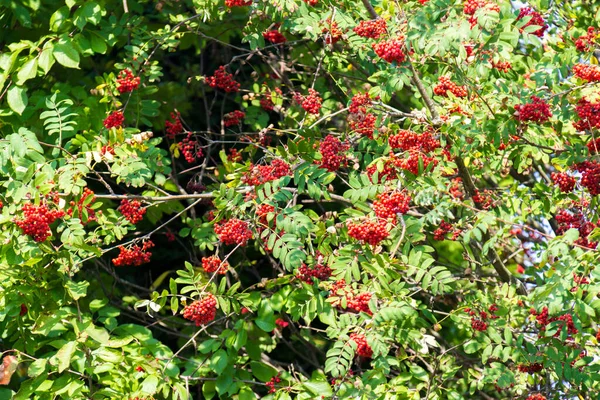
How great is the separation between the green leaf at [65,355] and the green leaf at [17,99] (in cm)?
119

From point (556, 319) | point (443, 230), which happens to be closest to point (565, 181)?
point (556, 319)

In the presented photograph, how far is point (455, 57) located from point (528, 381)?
1475 mm

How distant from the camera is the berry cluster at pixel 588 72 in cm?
333

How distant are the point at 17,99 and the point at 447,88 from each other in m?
2.07

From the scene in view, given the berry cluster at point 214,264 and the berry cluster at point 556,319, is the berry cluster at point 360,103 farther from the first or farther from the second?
the berry cluster at point 556,319

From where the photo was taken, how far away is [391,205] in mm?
3314

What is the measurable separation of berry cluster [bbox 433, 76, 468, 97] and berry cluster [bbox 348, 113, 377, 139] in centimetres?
30

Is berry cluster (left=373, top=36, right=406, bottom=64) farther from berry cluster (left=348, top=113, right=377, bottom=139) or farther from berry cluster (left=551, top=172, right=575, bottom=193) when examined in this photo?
berry cluster (left=551, top=172, right=575, bottom=193)

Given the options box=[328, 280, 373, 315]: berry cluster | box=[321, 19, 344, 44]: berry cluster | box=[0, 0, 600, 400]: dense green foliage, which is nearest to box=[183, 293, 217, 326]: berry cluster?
box=[0, 0, 600, 400]: dense green foliage

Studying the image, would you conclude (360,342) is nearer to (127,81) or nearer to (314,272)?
(314,272)

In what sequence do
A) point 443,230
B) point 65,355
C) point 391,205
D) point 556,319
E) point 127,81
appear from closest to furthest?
1. point 391,205
2. point 556,319
3. point 65,355
4. point 443,230
5. point 127,81

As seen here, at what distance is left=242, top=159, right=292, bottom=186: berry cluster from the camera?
3.60 meters

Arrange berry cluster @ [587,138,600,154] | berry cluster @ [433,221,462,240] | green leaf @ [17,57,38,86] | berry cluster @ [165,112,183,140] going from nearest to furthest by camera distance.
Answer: berry cluster @ [587,138,600,154]
berry cluster @ [433,221,462,240]
green leaf @ [17,57,38,86]
berry cluster @ [165,112,183,140]

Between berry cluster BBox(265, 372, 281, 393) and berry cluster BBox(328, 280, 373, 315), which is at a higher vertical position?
berry cluster BBox(328, 280, 373, 315)
